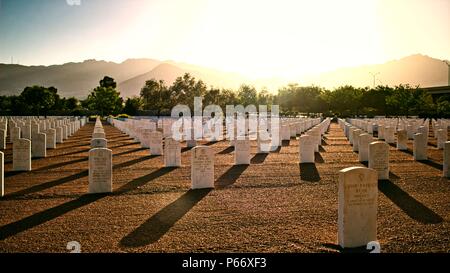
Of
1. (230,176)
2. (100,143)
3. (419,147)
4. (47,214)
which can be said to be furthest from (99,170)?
(419,147)

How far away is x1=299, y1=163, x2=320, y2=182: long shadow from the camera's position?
40.5 feet

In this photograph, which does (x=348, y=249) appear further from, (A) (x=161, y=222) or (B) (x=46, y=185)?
(B) (x=46, y=185)

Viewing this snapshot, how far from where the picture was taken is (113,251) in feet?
20.1

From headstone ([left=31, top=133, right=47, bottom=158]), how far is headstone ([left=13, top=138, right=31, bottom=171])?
4099 millimetres

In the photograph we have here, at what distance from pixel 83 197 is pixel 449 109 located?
6833 centimetres

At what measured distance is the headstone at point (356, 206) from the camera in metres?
6.31

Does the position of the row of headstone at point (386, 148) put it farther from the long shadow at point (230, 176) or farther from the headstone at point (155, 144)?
the headstone at point (155, 144)

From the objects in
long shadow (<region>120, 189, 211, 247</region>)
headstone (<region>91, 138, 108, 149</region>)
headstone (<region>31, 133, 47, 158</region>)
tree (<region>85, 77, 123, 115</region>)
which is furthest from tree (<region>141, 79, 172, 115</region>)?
long shadow (<region>120, 189, 211, 247</region>)

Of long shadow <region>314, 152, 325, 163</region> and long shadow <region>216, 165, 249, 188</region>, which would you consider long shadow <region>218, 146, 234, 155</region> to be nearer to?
long shadow <region>314, 152, 325, 163</region>

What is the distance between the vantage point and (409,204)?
9133mm

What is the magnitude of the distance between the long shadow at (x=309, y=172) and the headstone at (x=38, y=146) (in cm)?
1161

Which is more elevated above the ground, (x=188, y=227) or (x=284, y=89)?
(x=284, y=89)
